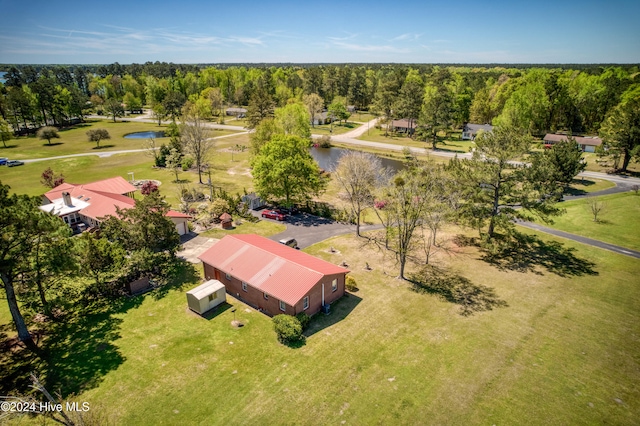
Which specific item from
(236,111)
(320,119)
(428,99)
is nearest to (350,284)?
(428,99)

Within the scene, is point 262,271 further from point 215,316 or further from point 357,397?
point 357,397

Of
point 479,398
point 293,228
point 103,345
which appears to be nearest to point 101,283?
point 103,345

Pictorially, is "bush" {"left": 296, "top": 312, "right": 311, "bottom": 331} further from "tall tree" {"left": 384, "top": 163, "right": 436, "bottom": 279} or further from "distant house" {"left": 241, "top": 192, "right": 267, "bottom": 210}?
"distant house" {"left": 241, "top": 192, "right": 267, "bottom": 210}

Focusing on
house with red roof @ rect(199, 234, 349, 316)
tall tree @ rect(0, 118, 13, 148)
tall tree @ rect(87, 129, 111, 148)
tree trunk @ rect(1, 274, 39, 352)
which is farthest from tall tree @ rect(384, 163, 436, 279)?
tall tree @ rect(0, 118, 13, 148)

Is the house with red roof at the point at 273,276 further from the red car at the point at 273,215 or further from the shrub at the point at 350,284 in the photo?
the red car at the point at 273,215

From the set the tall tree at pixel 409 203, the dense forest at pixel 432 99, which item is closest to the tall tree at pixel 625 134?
the dense forest at pixel 432 99

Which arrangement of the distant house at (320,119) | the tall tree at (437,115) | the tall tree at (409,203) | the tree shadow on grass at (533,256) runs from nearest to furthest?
the tall tree at (409,203) < the tree shadow on grass at (533,256) < the tall tree at (437,115) < the distant house at (320,119)

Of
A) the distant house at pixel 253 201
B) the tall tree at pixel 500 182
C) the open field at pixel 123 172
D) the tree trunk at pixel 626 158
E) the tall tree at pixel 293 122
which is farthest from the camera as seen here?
the tall tree at pixel 293 122
